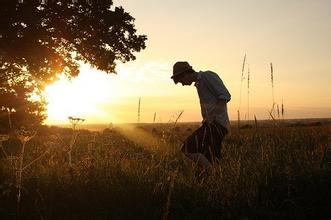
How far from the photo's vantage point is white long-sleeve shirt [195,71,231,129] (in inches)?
286

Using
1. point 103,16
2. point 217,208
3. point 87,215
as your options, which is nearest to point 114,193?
point 87,215

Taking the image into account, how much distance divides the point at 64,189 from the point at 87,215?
0.92 m

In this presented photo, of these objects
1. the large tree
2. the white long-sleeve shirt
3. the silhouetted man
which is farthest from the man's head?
the large tree

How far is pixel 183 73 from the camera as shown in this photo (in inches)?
295

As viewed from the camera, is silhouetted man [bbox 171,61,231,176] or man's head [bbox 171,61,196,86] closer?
silhouetted man [bbox 171,61,231,176]

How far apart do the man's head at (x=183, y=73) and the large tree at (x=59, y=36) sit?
7668 millimetres

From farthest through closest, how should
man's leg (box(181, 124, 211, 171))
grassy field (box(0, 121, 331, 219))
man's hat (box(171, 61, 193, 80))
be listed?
man's hat (box(171, 61, 193, 80)) < man's leg (box(181, 124, 211, 171)) < grassy field (box(0, 121, 331, 219))

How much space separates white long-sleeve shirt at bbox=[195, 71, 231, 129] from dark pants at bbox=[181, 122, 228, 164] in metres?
Answer: 0.10

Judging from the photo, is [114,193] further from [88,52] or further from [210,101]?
[88,52]

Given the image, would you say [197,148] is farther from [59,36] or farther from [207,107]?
[59,36]

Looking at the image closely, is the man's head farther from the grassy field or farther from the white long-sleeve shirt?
the grassy field

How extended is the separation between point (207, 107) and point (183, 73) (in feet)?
2.01

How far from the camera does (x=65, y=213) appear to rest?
5.45 metres

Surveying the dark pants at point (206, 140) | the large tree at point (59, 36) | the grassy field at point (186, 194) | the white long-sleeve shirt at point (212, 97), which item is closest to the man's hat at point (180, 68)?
the white long-sleeve shirt at point (212, 97)
